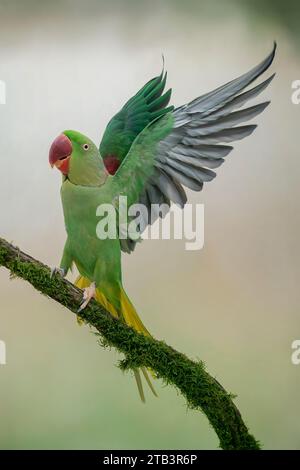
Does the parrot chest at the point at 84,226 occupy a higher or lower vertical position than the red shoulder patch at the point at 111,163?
lower

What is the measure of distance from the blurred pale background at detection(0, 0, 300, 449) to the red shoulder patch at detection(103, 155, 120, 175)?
0.46 ft

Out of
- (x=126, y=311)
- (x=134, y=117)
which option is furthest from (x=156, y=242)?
(x=134, y=117)

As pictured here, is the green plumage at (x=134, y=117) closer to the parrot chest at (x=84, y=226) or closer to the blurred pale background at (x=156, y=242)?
the blurred pale background at (x=156, y=242)

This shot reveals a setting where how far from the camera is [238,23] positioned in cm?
216

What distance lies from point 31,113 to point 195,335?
0.93 metres

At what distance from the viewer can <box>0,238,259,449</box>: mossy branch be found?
1.69 meters

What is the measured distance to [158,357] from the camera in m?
1.75

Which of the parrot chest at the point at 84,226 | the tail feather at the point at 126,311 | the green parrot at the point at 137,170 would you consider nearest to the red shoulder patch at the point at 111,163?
the green parrot at the point at 137,170

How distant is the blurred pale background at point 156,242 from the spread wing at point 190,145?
0.24 m

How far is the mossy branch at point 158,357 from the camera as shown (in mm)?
1689

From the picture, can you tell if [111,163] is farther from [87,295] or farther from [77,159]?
[87,295]

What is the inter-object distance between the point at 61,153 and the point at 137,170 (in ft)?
0.80

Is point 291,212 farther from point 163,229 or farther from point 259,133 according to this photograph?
point 163,229
